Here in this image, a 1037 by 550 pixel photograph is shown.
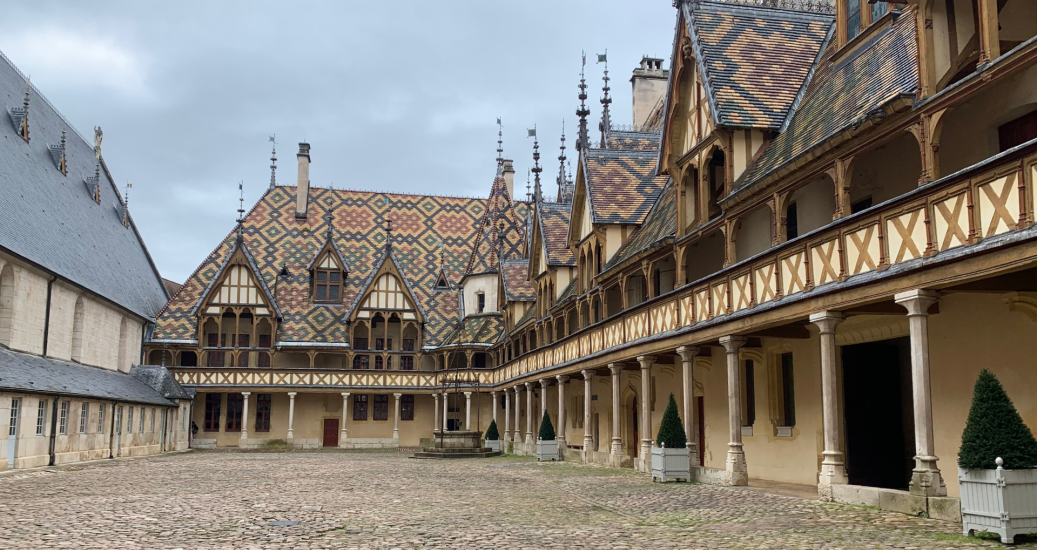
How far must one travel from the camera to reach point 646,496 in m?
14.0

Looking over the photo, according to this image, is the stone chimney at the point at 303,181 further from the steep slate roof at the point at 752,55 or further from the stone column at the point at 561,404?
the steep slate roof at the point at 752,55

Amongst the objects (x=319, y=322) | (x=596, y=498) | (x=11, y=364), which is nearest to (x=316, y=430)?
(x=319, y=322)

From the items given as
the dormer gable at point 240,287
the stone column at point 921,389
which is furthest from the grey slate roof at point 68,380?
the stone column at point 921,389

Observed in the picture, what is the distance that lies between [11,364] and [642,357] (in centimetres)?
1835

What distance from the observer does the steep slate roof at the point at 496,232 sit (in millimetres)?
48281

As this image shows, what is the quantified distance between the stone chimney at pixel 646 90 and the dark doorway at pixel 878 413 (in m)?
25.6

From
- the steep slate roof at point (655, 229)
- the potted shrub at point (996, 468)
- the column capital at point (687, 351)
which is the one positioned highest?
the steep slate roof at point (655, 229)

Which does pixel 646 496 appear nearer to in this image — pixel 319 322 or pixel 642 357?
pixel 642 357

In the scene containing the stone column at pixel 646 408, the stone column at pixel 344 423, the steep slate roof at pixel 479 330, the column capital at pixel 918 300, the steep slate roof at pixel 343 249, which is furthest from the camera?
the steep slate roof at pixel 343 249

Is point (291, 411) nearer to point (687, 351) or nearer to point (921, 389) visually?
point (687, 351)

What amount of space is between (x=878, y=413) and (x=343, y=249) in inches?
1580

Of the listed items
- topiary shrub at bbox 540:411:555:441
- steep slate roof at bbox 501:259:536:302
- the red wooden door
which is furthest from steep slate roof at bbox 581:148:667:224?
the red wooden door

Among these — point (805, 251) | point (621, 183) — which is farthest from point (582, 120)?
point (805, 251)

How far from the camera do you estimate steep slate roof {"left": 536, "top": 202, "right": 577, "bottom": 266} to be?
107 ft
